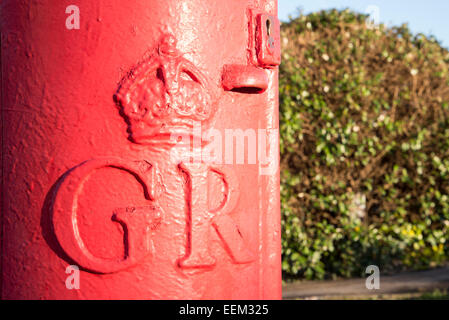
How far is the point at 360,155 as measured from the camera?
470 centimetres

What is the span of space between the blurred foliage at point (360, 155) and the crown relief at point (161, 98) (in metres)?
3.40

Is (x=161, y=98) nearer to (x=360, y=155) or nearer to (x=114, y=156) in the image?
(x=114, y=156)

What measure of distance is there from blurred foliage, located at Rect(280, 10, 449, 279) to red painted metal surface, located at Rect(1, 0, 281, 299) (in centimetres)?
335

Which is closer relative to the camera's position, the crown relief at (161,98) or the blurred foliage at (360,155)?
the crown relief at (161,98)

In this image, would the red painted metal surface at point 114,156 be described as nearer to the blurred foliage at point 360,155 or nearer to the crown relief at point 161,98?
the crown relief at point 161,98

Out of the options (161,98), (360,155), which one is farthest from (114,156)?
(360,155)

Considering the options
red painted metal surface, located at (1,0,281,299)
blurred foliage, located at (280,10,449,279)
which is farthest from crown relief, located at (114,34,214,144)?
blurred foliage, located at (280,10,449,279)

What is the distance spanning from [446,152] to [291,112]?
1677 mm

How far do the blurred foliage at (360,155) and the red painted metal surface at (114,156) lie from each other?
335 cm

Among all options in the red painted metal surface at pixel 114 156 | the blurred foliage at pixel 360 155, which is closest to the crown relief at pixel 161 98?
the red painted metal surface at pixel 114 156

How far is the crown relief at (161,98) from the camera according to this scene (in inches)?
47.7

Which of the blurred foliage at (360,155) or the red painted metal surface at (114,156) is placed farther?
the blurred foliage at (360,155)

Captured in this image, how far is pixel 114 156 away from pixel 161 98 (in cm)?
19

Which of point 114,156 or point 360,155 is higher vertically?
point 360,155
